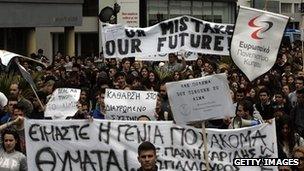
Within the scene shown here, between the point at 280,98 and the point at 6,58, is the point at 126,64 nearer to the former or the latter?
the point at 6,58

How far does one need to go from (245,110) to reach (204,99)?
1707 mm

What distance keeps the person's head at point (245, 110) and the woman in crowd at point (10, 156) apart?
2938mm

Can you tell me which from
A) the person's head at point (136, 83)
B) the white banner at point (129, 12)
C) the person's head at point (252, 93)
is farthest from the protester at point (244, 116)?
the white banner at point (129, 12)

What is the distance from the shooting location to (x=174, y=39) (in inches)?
528

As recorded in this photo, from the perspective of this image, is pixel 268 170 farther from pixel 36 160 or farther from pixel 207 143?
pixel 36 160

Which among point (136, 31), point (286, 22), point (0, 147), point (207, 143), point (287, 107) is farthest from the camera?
point (136, 31)

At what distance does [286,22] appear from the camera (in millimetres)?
10227

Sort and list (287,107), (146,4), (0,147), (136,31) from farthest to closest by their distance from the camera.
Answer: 1. (146,4)
2. (136,31)
3. (287,107)
4. (0,147)

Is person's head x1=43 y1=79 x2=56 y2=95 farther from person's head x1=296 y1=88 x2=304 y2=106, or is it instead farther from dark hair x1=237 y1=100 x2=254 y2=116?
person's head x1=296 y1=88 x2=304 y2=106

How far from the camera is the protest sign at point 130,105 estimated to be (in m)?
10.4

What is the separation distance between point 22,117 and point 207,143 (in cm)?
206

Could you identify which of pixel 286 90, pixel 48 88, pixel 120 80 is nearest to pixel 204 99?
pixel 48 88

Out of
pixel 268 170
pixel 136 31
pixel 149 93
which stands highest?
pixel 136 31

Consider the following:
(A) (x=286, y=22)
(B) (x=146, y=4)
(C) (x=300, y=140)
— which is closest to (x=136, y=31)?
(A) (x=286, y=22)
